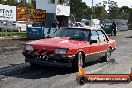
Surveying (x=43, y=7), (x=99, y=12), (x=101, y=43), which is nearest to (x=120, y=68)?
(x=101, y=43)

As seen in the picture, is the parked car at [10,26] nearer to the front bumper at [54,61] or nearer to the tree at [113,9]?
the front bumper at [54,61]

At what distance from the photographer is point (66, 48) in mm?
10516

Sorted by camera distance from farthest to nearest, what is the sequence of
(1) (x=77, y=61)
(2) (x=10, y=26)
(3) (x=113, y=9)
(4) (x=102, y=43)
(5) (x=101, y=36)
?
(3) (x=113, y=9) → (2) (x=10, y=26) → (5) (x=101, y=36) → (4) (x=102, y=43) → (1) (x=77, y=61)

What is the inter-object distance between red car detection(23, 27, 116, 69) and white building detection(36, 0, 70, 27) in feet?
89.2

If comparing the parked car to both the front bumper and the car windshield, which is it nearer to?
the car windshield

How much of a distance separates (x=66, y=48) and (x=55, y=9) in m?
31.8

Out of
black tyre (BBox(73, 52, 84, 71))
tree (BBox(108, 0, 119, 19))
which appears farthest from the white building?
tree (BBox(108, 0, 119, 19))

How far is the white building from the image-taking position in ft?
135

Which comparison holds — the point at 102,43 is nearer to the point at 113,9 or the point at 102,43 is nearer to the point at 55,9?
the point at 55,9

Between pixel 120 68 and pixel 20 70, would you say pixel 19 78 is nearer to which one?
pixel 20 70

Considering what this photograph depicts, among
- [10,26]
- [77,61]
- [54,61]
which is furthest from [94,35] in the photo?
[10,26]

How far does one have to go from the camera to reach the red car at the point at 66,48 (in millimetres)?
10508

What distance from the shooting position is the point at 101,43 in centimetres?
1311

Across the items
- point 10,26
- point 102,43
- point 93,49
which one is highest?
point 10,26
